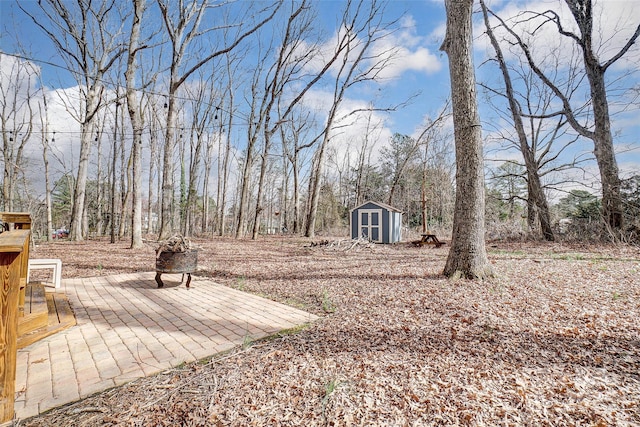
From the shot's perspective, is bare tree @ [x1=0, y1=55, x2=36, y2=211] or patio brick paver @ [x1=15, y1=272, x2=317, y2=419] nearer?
patio brick paver @ [x1=15, y1=272, x2=317, y2=419]

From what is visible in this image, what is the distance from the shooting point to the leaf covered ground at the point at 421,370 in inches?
64.4

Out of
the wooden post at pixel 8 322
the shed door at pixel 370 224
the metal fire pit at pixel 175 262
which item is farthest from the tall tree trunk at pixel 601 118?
the wooden post at pixel 8 322

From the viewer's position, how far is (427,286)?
4.34 meters

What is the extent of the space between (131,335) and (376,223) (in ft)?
35.8

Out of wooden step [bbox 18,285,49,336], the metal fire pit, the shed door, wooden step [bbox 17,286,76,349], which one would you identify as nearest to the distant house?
the shed door

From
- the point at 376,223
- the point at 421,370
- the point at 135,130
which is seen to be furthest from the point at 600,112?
the point at 135,130

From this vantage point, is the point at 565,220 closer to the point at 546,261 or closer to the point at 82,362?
the point at 546,261

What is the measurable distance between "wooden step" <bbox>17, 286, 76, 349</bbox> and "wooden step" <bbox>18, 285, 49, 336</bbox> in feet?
0.13

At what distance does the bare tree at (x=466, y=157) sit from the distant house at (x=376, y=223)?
25.6 feet

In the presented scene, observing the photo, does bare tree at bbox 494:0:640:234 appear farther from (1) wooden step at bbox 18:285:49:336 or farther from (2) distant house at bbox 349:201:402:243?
(1) wooden step at bbox 18:285:49:336

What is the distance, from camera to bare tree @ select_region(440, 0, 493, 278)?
4594 millimetres

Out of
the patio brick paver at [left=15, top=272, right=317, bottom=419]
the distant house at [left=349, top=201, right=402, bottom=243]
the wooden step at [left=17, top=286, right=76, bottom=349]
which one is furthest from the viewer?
the distant house at [left=349, top=201, right=402, bottom=243]

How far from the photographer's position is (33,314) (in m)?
2.70

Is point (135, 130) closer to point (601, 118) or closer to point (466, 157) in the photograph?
point (466, 157)
